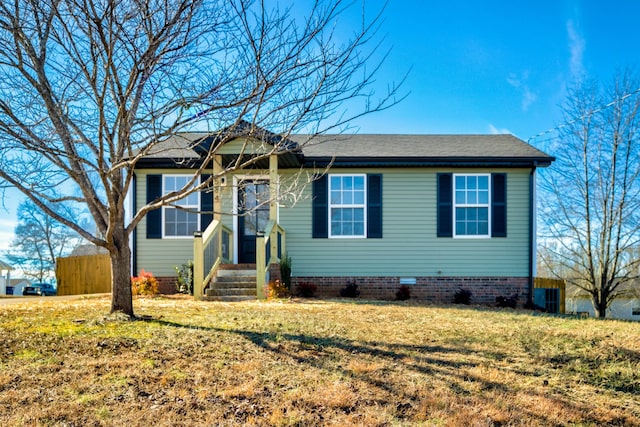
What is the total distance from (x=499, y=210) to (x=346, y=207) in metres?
3.59

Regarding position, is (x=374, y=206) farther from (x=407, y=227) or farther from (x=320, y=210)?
(x=320, y=210)

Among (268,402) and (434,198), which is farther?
(434,198)

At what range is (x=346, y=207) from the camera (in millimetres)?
12547

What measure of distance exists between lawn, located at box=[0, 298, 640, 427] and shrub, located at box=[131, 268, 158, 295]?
4190 millimetres

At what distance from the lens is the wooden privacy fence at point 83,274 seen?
18344 mm

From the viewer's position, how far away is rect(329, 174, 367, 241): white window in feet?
41.1

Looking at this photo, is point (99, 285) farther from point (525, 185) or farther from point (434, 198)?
point (525, 185)

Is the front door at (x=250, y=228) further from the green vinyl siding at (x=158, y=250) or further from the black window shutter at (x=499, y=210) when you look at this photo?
the black window shutter at (x=499, y=210)

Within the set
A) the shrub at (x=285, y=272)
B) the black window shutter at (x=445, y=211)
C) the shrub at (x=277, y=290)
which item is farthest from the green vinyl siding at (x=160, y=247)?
the black window shutter at (x=445, y=211)

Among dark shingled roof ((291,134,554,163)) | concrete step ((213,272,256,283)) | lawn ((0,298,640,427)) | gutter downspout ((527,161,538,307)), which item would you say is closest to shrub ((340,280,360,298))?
concrete step ((213,272,256,283))

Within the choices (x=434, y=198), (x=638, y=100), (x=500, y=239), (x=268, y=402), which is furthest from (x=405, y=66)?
(x=638, y=100)

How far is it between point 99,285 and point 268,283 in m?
10.0

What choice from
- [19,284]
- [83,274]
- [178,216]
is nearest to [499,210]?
[178,216]

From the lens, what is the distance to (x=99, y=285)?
18297 millimetres
